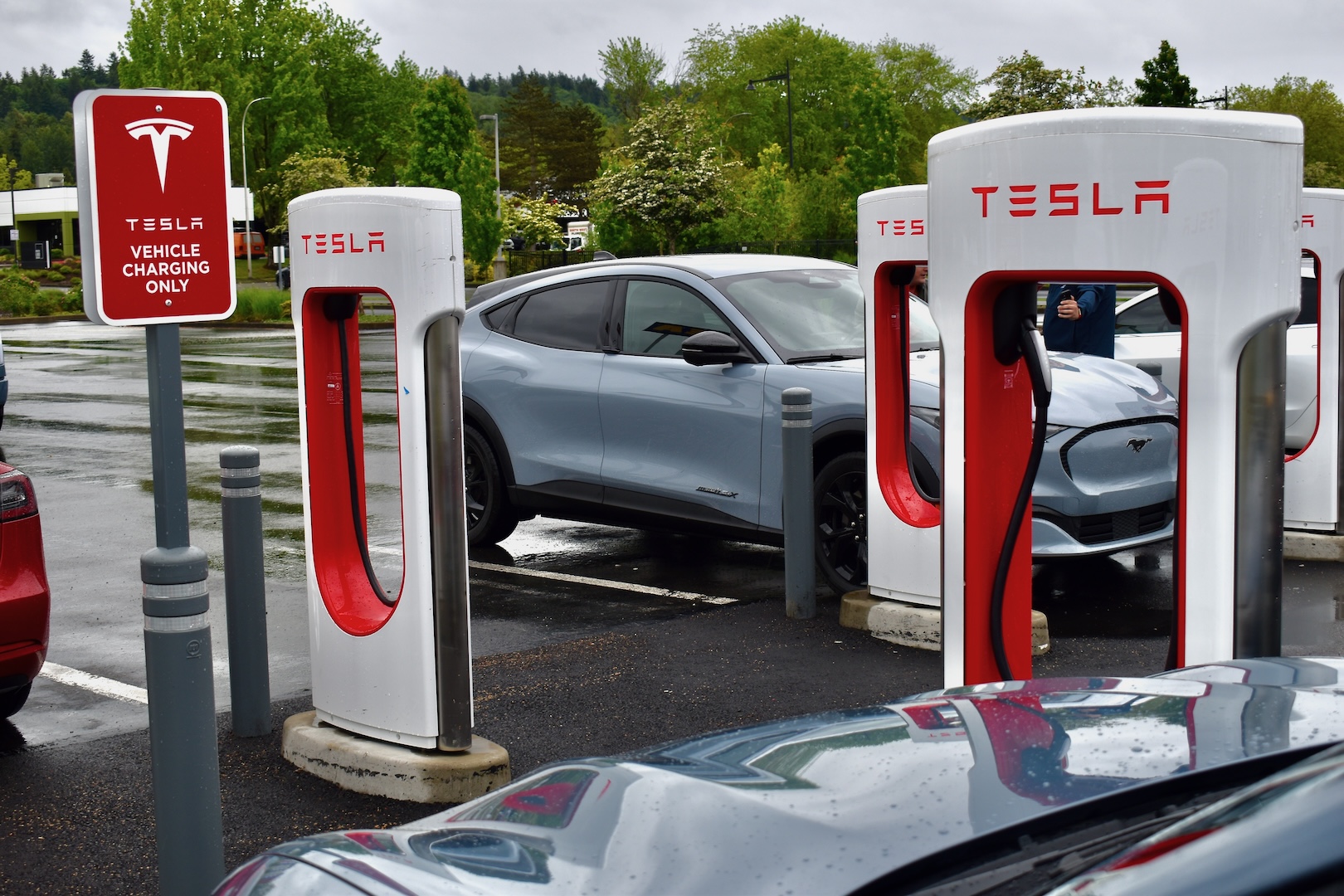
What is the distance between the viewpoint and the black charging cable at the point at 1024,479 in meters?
3.52

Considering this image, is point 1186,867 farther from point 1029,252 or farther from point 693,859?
point 1029,252

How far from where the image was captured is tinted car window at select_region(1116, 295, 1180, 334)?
11.7 meters

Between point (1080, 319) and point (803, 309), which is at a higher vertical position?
point (803, 309)

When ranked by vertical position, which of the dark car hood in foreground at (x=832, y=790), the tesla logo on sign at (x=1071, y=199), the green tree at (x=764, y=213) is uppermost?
the green tree at (x=764, y=213)

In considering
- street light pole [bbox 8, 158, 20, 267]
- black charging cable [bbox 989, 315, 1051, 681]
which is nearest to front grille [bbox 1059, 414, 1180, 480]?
black charging cable [bbox 989, 315, 1051, 681]

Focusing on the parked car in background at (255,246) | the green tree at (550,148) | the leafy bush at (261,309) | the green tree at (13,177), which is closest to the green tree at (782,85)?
the green tree at (550,148)

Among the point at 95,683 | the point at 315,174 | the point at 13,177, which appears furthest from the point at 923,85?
the point at 95,683

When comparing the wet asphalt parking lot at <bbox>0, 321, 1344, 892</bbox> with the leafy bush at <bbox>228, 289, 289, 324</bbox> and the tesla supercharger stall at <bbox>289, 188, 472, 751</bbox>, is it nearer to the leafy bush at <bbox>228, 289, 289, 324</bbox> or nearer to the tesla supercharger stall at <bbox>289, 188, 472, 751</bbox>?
the tesla supercharger stall at <bbox>289, 188, 472, 751</bbox>

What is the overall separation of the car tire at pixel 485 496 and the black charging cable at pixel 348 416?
3.19m

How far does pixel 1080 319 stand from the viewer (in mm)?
9312

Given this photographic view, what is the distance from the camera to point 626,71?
95.9m

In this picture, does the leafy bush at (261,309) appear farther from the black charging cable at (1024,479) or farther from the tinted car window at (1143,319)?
the black charging cable at (1024,479)

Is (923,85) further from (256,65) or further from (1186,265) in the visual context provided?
(1186,265)

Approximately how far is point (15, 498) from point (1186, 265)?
3.96 metres
